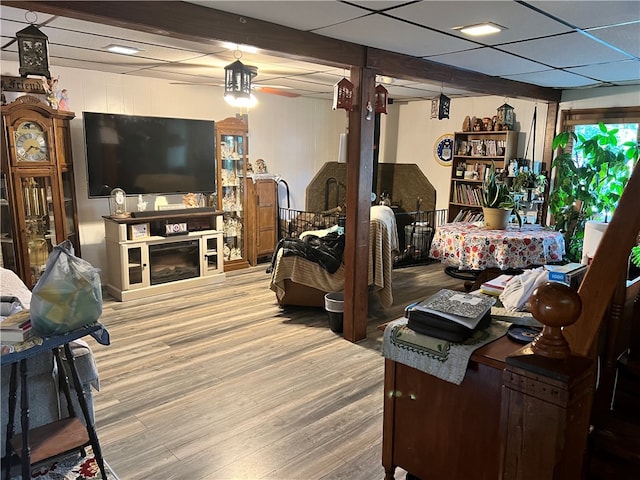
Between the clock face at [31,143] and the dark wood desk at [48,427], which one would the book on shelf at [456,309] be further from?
the clock face at [31,143]

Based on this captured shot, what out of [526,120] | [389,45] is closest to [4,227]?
[389,45]

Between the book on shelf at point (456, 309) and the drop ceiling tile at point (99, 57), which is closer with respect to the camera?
the book on shelf at point (456, 309)

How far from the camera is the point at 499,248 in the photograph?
424 centimetres

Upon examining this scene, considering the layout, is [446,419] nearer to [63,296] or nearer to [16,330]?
[63,296]

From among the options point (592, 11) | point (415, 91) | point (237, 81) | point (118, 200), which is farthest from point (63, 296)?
point (415, 91)

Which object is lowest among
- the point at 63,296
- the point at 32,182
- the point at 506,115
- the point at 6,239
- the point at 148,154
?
the point at 6,239

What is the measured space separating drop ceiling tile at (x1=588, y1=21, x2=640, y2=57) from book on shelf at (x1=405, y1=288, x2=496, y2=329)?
221cm

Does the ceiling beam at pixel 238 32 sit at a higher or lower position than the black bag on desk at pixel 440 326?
higher

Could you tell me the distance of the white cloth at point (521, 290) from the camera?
2.10m

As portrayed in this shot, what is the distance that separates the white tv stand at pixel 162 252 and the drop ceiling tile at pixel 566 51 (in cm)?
363

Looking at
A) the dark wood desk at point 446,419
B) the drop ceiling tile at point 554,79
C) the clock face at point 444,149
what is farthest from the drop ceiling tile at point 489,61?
the dark wood desk at point 446,419

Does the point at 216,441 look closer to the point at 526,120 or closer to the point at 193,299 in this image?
the point at 193,299

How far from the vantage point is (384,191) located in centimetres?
779

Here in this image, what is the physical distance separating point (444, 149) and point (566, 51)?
3.36 meters
